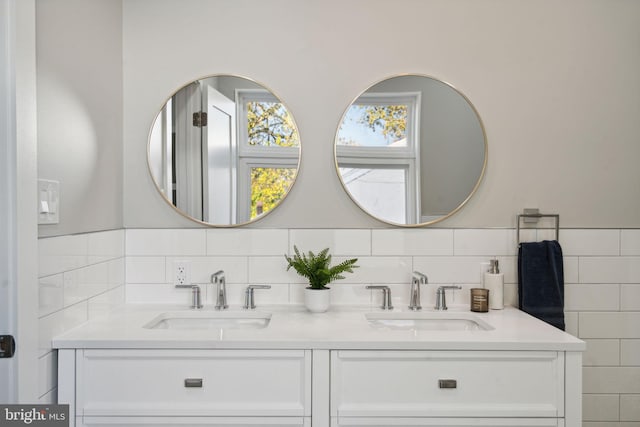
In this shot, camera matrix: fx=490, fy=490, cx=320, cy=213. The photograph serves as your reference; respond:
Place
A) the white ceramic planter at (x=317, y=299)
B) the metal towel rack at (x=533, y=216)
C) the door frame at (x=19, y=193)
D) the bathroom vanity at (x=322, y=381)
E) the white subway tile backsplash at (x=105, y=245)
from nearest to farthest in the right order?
the door frame at (x=19, y=193) → the bathroom vanity at (x=322, y=381) → the white subway tile backsplash at (x=105, y=245) → the white ceramic planter at (x=317, y=299) → the metal towel rack at (x=533, y=216)

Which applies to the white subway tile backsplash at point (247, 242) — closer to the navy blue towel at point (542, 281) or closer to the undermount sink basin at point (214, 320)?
the undermount sink basin at point (214, 320)

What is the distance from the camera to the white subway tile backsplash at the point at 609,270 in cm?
208

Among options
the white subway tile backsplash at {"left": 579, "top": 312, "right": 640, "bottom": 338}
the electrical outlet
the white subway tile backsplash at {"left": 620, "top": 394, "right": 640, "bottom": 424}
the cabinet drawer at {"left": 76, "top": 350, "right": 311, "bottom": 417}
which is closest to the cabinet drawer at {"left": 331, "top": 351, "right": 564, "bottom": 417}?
the cabinet drawer at {"left": 76, "top": 350, "right": 311, "bottom": 417}

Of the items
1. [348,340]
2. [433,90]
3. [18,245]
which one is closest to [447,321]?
[348,340]

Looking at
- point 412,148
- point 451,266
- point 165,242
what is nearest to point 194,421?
point 165,242

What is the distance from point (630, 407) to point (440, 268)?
99 cm

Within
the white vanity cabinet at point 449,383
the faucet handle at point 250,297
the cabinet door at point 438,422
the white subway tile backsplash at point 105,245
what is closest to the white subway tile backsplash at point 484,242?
the white vanity cabinet at point 449,383

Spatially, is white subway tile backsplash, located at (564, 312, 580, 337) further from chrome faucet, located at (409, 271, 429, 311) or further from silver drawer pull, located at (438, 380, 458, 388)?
silver drawer pull, located at (438, 380, 458, 388)

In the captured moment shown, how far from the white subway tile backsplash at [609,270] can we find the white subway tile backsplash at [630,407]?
49 centimetres

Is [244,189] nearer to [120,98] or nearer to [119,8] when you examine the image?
[120,98]

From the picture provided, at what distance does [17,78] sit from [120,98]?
29.3 inches

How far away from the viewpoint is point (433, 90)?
81.7 inches

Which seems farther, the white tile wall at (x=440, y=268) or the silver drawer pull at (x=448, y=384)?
the white tile wall at (x=440, y=268)

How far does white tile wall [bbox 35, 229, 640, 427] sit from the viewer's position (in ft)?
6.82
